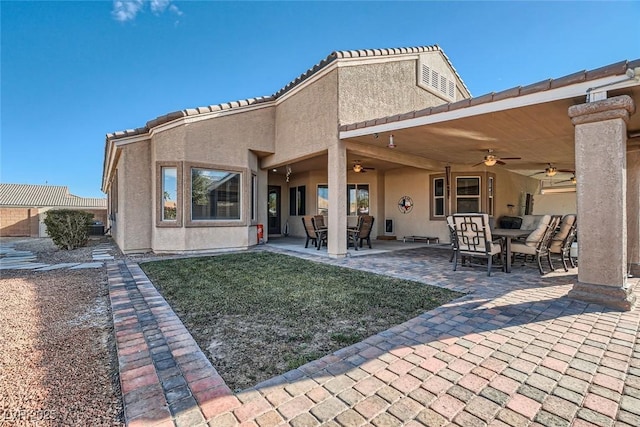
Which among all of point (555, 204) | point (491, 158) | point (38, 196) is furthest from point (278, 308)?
point (38, 196)

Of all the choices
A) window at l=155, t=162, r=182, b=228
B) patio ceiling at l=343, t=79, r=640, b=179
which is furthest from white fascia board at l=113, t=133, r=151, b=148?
patio ceiling at l=343, t=79, r=640, b=179

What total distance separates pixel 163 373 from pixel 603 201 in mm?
5413

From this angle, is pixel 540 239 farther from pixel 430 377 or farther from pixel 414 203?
pixel 414 203

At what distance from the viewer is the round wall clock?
42.7ft

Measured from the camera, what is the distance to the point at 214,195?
9555 mm

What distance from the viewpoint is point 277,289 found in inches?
193

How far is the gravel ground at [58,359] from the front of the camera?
6.26 ft

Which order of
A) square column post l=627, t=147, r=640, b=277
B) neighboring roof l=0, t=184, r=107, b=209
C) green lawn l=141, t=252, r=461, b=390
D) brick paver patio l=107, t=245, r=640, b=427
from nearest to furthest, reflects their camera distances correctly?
brick paver patio l=107, t=245, r=640, b=427, green lawn l=141, t=252, r=461, b=390, square column post l=627, t=147, r=640, b=277, neighboring roof l=0, t=184, r=107, b=209

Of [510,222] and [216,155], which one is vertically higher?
[216,155]

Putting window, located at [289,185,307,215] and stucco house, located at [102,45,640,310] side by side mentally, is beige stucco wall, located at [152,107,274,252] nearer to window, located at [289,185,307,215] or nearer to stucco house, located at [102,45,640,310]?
stucco house, located at [102,45,640,310]

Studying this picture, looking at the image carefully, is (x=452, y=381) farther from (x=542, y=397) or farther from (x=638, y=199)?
(x=638, y=199)

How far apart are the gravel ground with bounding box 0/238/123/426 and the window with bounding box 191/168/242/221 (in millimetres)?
4550

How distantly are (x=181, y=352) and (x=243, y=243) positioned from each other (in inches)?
292

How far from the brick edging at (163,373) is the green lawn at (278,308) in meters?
0.14
